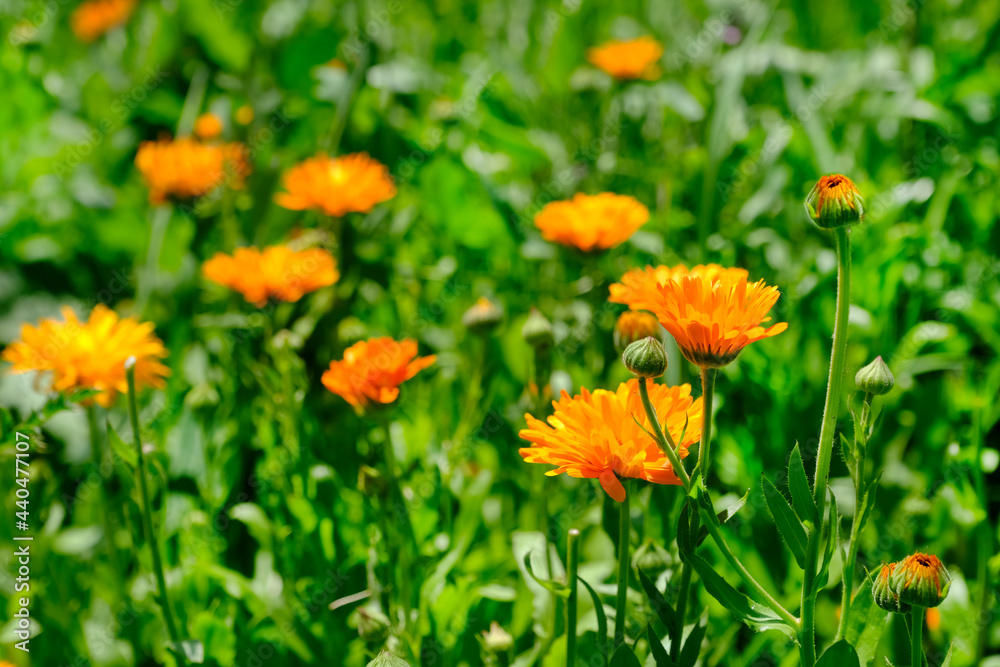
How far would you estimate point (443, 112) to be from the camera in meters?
1.79

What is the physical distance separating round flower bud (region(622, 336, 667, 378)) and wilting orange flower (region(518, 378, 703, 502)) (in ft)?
0.22

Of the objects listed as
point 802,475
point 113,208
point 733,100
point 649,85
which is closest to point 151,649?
point 802,475

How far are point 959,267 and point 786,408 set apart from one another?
0.44 meters

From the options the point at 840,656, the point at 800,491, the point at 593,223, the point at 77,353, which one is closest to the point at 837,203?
the point at 800,491

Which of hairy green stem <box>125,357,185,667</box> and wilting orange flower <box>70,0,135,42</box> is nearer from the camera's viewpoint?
hairy green stem <box>125,357,185,667</box>

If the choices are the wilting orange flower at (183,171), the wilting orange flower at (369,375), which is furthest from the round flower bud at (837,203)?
the wilting orange flower at (183,171)

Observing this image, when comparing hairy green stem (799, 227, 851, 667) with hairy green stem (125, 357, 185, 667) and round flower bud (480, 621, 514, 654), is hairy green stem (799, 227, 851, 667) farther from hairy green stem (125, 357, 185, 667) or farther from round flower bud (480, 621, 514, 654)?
hairy green stem (125, 357, 185, 667)

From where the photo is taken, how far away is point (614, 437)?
0.70m

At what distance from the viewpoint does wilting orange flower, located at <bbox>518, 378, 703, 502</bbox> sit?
0.68 m

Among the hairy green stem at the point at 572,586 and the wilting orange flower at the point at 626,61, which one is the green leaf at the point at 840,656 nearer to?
the hairy green stem at the point at 572,586

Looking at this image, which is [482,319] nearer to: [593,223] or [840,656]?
[593,223]

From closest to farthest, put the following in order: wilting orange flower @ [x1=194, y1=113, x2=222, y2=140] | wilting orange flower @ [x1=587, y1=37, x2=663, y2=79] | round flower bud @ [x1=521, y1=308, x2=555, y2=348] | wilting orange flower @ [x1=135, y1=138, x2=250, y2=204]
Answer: round flower bud @ [x1=521, y1=308, x2=555, y2=348], wilting orange flower @ [x1=135, y1=138, x2=250, y2=204], wilting orange flower @ [x1=587, y1=37, x2=663, y2=79], wilting orange flower @ [x1=194, y1=113, x2=222, y2=140]

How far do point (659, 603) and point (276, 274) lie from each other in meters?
0.82

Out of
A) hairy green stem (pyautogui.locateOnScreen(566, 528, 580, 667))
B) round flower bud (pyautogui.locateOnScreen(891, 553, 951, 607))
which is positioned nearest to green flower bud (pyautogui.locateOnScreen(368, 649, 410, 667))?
hairy green stem (pyautogui.locateOnScreen(566, 528, 580, 667))
